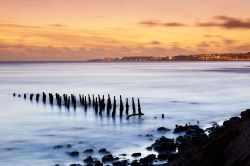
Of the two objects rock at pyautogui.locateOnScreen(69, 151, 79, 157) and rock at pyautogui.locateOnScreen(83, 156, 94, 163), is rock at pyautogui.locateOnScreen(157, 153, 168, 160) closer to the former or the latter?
rock at pyautogui.locateOnScreen(83, 156, 94, 163)

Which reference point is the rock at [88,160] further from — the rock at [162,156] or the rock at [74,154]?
the rock at [162,156]

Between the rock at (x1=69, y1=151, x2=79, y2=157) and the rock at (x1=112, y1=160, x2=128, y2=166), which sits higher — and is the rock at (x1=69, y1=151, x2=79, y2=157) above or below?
below

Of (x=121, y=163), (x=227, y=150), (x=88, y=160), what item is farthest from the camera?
(x=88, y=160)

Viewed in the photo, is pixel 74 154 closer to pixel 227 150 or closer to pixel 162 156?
pixel 162 156

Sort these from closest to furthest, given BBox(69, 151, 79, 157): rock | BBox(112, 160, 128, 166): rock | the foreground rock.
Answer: the foreground rock < BBox(112, 160, 128, 166): rock < BBox(69, 151, 79, 157): rock

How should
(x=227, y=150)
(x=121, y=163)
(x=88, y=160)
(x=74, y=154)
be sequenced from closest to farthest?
(x=227, y=150), (x=121, y=163), (x=88, y=160), (x=74, y=154)

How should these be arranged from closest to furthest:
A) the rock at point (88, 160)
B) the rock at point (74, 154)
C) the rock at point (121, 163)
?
the rock at point (121, 163), the rock at point (88, 160), the rock at point (74, 154)

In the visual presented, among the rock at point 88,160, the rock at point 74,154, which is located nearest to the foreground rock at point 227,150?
the rock at point 88,160

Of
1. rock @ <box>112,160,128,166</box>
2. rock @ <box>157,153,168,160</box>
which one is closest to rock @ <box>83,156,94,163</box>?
rock @ <box>112,160,128,166</box>

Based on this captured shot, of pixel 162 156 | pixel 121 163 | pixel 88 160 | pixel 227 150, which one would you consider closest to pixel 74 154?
pixel 88 160

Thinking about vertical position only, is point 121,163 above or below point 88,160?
above

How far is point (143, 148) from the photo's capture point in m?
27.2

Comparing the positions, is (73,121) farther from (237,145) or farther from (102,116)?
(237,145)

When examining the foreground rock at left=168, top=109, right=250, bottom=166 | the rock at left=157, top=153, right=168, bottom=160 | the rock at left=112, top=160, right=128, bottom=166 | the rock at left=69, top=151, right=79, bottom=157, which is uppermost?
the foreground rock at left=168, top=109, right=250, bottom=166
